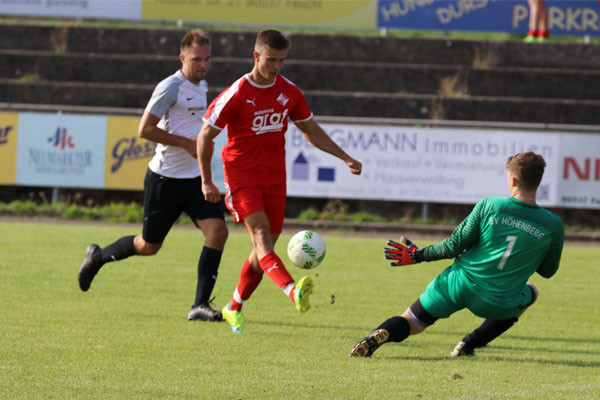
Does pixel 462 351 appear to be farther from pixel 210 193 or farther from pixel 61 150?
Result: pixel 61 150

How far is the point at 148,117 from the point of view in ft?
24.9

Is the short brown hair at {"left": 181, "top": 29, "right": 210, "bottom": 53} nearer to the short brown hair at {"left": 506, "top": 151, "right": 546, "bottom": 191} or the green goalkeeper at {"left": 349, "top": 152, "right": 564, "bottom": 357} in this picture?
the green goalkeeper at {"left": 349, "top": 152, "right": 564, "bottom": 357}

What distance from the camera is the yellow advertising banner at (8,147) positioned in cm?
1752

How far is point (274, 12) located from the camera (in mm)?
22578

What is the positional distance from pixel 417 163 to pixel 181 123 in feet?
31.2

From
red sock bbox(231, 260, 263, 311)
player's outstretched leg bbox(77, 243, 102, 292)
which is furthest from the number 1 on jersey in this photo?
player's outstretched leg bbox(77, 243, 102, 292)

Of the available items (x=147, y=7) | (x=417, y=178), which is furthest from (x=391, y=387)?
(x=147, y=7)

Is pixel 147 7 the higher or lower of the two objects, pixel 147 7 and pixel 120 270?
the higher

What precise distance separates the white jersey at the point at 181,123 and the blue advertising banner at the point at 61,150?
986cm

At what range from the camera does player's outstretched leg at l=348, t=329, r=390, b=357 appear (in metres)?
6.15

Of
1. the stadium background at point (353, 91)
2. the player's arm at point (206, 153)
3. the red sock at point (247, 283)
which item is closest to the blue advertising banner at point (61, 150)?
the stadium background at point (353, 91)

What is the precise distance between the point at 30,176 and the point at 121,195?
5.95 feet

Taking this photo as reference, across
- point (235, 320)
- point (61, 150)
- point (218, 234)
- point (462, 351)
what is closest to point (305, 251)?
point (235, 320)

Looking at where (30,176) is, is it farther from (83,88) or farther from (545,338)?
(545,338)
